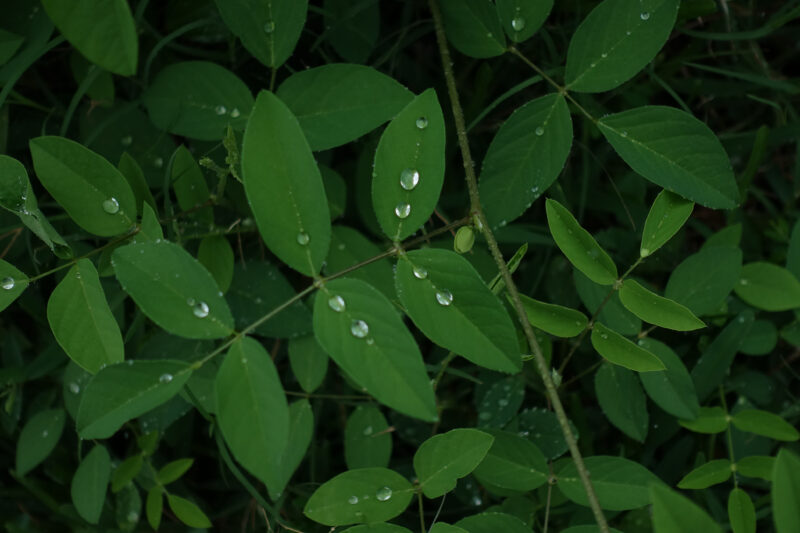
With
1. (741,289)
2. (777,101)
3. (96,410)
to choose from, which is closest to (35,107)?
(96,410)

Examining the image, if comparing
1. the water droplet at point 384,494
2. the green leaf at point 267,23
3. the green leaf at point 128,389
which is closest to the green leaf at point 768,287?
the water droplet at point 384,494

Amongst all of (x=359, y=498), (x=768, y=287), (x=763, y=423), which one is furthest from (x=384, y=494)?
(x=768, y=287)

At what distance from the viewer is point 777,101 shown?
84.1 inches

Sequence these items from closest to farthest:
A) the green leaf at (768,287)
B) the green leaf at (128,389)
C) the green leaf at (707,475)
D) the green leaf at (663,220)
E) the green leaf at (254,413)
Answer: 1. the green leaf at (254,413)
2. the green leaf at (128,389)
3. the green leaf at (663,220)
4. the green leaf at (707,475)
5. the green leaf at (768,287)

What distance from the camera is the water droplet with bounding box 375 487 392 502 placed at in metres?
1.38

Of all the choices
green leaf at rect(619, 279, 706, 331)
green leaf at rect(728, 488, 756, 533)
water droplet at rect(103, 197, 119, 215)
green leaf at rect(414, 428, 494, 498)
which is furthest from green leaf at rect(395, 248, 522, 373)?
green leaf at rect(728, 488, 756, 533)

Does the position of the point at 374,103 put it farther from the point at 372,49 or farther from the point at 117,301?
the point at 117,301

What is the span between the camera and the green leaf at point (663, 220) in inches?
55.4

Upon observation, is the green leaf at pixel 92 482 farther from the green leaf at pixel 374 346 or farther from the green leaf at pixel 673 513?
the green leaf at pixel 673 513

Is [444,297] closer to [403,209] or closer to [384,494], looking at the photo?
[403,209]

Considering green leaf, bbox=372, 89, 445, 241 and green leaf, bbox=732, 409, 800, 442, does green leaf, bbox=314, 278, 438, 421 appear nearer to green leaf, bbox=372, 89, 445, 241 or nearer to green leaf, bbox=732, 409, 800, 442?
green leaf, bbox=372, 89, 445, 241

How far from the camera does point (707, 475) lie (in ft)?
5.41

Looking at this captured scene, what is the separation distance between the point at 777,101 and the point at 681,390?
3.57 ft

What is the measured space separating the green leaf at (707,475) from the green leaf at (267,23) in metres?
1.40
